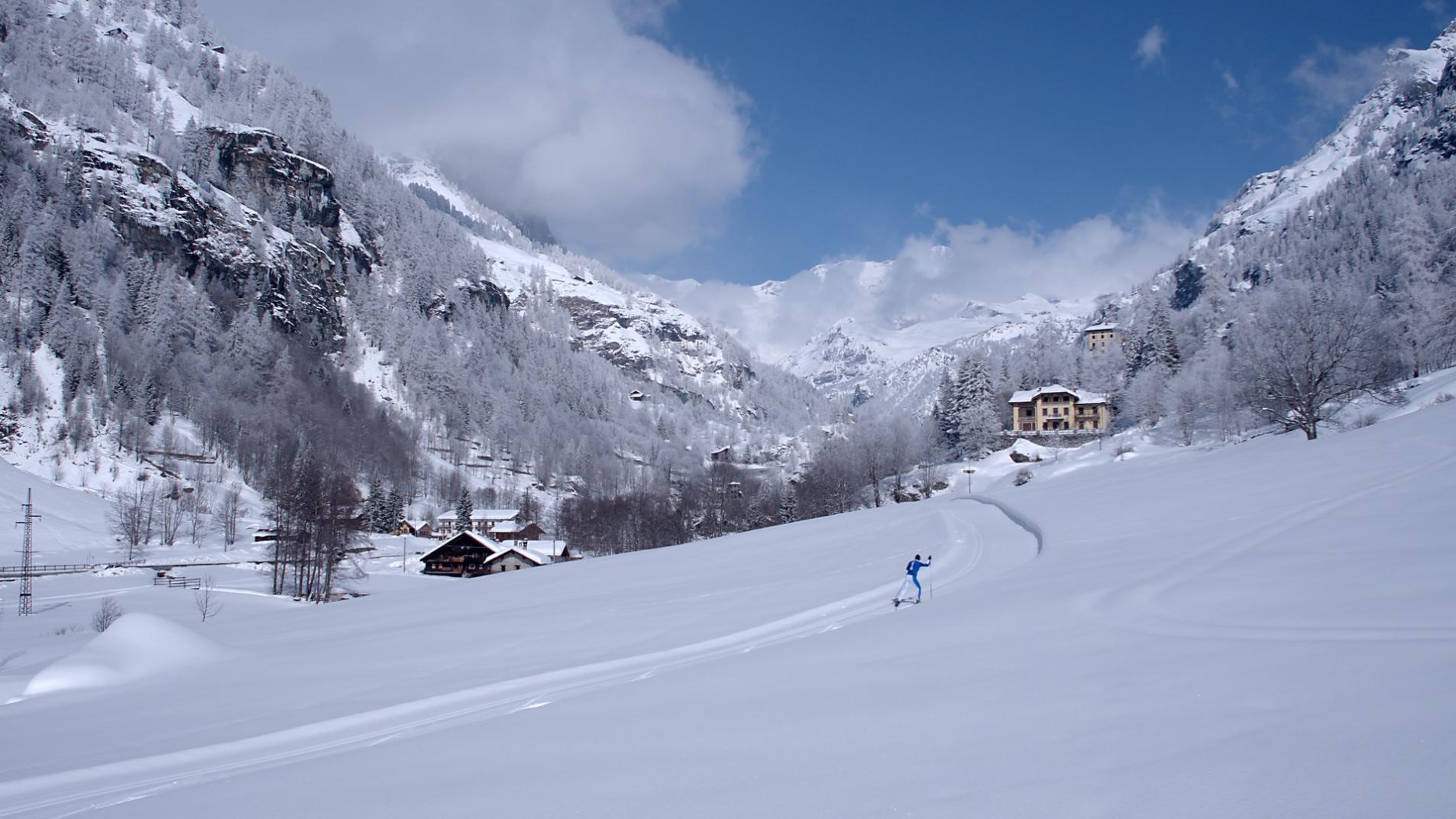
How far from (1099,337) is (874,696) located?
152 metres

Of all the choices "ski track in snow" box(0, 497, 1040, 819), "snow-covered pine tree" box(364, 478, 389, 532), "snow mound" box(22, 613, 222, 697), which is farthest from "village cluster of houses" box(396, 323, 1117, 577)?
"ski track in snow" box(0, 497, 1040, 819)

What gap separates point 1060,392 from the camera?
9556 cm

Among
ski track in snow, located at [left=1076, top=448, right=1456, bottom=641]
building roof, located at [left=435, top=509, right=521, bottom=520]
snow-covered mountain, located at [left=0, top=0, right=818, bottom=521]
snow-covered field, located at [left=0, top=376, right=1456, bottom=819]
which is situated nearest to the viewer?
snow-covered field, located at [left=0, top=376, right=1456, bottom=819]

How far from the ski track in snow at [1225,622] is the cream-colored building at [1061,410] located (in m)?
84.6

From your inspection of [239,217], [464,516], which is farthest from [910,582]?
[239,217]

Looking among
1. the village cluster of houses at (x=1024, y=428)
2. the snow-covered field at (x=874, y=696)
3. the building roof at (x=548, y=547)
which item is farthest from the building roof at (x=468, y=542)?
the snow-covered field at (x=874, y=696)

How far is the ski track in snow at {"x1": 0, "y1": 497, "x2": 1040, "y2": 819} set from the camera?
660 cm

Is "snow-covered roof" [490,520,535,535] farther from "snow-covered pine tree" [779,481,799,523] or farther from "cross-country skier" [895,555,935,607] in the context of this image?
"cross-country skier" [895,555,935,607]

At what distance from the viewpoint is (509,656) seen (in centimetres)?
1138

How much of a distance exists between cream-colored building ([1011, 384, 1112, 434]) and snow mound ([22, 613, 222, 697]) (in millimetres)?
94989

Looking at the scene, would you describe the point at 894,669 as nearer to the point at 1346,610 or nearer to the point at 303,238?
the point at 1346,610

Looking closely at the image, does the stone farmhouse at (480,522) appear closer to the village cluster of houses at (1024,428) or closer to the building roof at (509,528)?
the village cluster of houses at (1024,428)

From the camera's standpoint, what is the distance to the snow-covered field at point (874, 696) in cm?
411

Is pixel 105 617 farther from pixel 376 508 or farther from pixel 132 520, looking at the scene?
pixel 376 508
